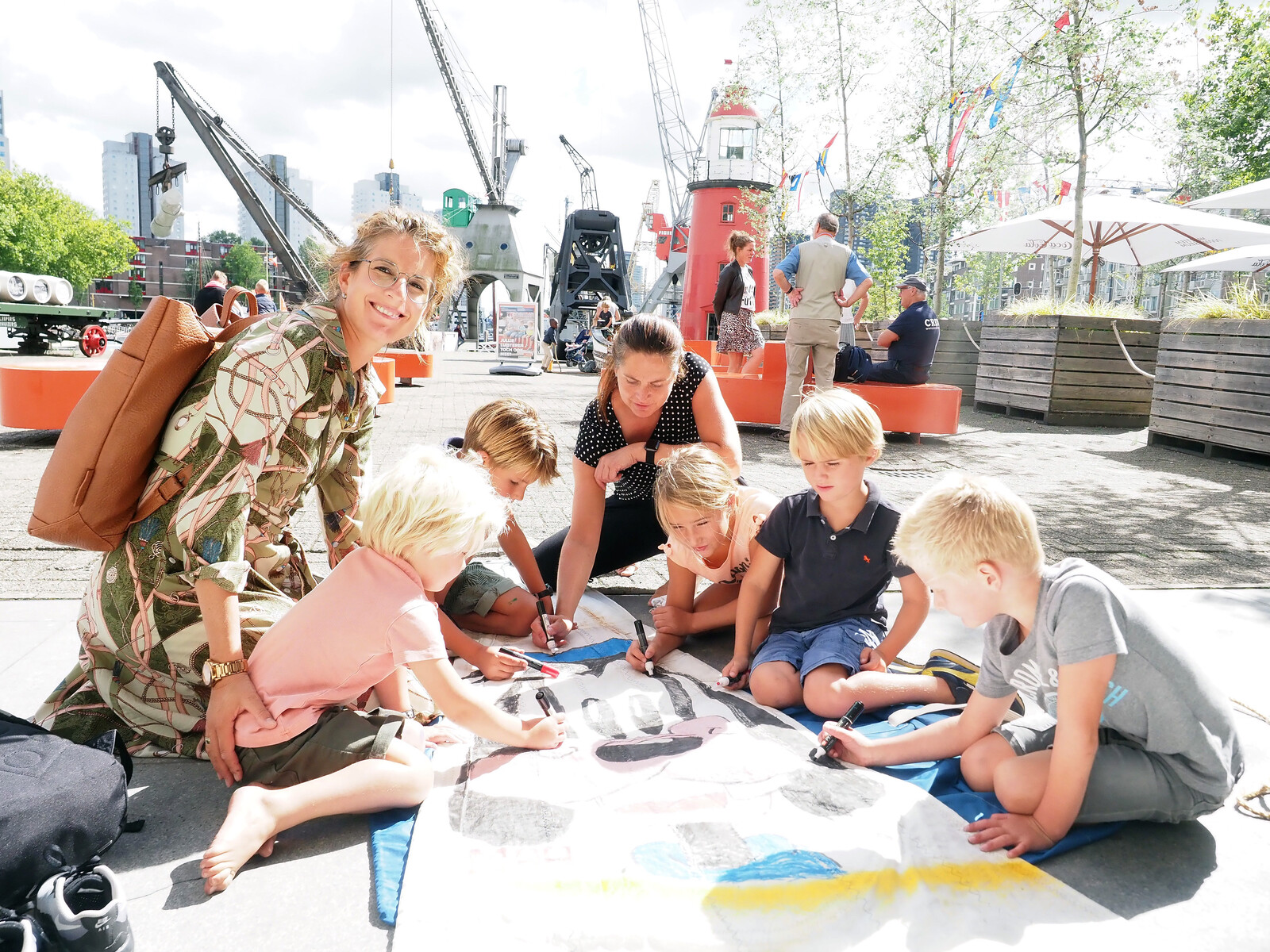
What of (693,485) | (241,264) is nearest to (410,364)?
(693,485)

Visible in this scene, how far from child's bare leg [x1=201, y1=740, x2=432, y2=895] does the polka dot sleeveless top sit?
1524 mm

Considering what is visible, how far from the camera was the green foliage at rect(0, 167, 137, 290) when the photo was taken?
4056 centimetres

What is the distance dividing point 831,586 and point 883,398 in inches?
236

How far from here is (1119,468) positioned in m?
6.51

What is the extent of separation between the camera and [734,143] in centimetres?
2989

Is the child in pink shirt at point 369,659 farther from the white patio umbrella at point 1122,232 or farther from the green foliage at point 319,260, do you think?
the white patio umbrella at point 1122,232

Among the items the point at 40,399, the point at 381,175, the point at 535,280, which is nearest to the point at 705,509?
the point at 40,399

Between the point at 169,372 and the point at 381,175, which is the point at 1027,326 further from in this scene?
the point at 381,175

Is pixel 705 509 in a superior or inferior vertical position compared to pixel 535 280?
inferior

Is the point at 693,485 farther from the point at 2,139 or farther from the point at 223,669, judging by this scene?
the point at 2,139

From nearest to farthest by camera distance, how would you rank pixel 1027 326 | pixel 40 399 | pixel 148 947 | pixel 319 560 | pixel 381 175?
pixel 148 947 → pixel 319 560 → pixel 40 399 → pixel 1027 326 → pixel 381 175

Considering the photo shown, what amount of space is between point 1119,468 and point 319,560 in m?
6.03

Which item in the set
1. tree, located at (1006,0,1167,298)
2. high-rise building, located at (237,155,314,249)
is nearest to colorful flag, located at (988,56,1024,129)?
tree, located at (1006,0,1167,298)

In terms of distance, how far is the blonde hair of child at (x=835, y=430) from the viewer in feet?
7.62
